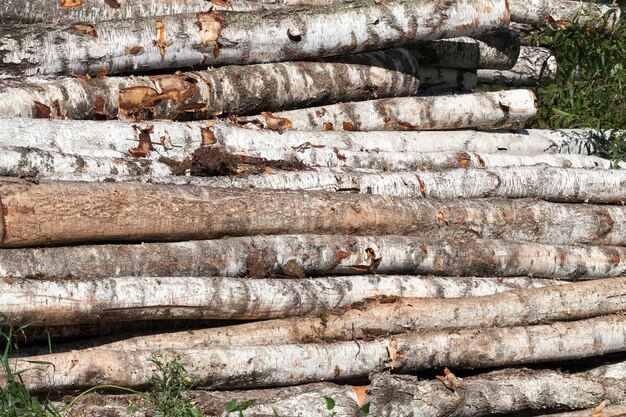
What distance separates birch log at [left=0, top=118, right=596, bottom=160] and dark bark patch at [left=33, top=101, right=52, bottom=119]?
0.19m

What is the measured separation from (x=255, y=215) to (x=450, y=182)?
5.42 feet

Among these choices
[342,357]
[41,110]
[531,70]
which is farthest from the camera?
[531,70]

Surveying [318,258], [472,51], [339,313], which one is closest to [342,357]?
[339,313]

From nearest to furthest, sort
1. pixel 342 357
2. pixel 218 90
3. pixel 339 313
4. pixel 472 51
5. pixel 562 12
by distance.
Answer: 1. pixel 342 357
2. pixel 339 313
3. pixel 218 90
4. pixel 472 51
5. pixel 562 12

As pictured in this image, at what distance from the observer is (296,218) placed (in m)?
6.24

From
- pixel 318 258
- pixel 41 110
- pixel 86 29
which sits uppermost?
pixel 86 29

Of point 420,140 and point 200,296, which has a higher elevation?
point 420,140

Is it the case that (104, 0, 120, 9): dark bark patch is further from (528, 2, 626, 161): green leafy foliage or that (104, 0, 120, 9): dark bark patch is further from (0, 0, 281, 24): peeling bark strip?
(528, 2, 626, 161): green leafy foliage

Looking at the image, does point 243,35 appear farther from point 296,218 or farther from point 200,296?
point 200,296

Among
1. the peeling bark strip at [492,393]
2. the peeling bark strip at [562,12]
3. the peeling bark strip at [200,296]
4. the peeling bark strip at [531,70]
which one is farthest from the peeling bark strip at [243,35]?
the peeling bark strip at [492,393]

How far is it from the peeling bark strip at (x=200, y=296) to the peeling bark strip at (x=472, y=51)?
237 cm

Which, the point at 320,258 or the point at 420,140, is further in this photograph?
the point at 420,140

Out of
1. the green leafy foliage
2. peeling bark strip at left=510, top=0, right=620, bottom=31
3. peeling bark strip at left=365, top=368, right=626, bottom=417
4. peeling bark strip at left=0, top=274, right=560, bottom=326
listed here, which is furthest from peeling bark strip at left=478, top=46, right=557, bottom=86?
peeling bark strip at left=365, top=368, right=626, bottom=417

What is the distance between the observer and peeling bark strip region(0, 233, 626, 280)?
5.47m
